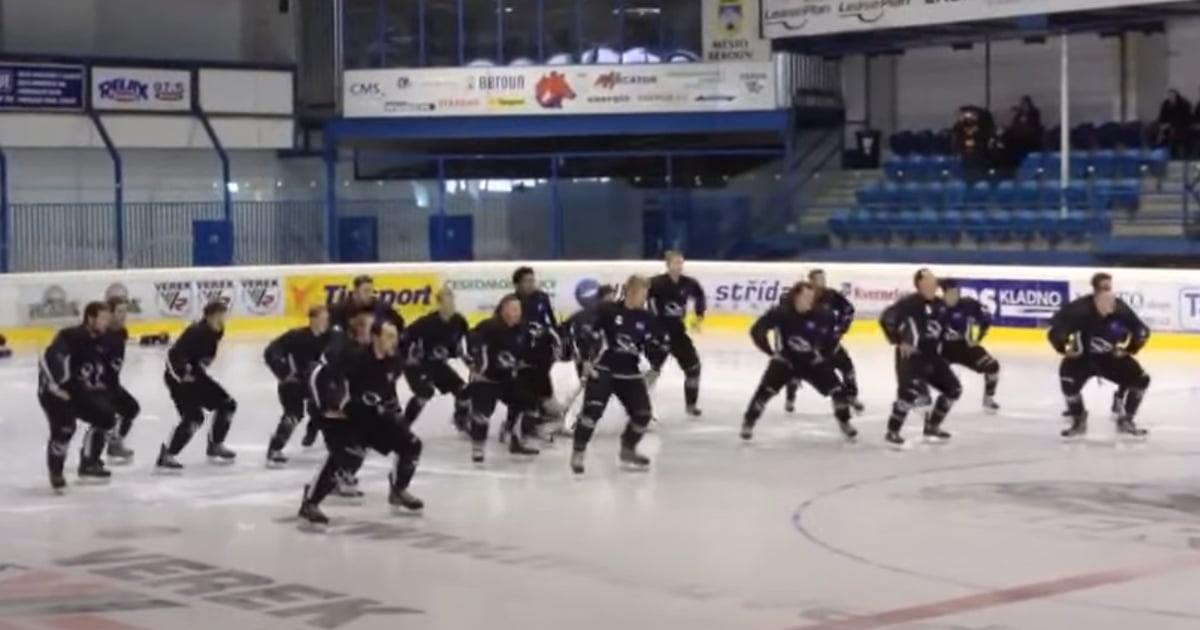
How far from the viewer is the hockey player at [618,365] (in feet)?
49.1

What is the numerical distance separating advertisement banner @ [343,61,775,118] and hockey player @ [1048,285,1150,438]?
20.5 metres

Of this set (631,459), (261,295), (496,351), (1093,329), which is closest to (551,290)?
(261,295)

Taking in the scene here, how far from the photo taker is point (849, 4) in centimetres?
3466

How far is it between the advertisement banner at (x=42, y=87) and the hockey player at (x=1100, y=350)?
2299cm

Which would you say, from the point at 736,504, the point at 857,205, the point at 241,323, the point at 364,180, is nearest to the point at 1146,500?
the point at 736,504

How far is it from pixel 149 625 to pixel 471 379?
6.87 m

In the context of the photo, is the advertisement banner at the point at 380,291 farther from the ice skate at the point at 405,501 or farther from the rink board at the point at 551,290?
the ice skate at the point at 405,501

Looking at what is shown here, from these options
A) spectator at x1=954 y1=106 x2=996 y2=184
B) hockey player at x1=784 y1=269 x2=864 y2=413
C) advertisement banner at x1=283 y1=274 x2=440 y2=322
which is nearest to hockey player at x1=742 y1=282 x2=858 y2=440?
hockey player at x1=784 y1=269 x2=864 y2=413

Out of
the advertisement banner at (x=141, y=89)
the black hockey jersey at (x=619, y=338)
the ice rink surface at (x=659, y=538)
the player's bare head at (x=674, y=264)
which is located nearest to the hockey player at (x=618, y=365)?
the black hockey jersey at (x=619, y=338)

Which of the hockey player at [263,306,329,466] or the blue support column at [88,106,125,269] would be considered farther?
the blue support column at [88,106,125,269]

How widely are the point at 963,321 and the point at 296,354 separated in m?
6.04

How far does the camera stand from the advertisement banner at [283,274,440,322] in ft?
99.4

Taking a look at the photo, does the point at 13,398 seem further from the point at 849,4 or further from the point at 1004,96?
the point at 1004,96

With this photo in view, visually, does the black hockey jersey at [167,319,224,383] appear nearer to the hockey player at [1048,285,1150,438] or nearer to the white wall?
the hockey player at [1048,285,1150,438]
